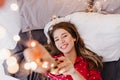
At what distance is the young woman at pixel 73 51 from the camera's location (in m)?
0.94

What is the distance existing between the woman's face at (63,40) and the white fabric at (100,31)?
5cm

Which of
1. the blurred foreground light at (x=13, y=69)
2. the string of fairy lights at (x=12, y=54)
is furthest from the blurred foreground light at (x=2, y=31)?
the blurred foreground light at (x=13, y=69)

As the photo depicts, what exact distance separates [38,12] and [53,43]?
5.6 inches

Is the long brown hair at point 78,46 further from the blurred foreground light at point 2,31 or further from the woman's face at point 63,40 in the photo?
the blurred foreground light at point 2,31

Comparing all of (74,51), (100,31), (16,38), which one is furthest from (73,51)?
(16,38)

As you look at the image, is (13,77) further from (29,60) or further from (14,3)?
(14,3)

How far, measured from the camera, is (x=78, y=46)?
0.98 metres

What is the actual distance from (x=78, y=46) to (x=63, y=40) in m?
0.08

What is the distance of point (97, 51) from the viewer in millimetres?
962

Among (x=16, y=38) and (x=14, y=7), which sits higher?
(x=14, y=7)

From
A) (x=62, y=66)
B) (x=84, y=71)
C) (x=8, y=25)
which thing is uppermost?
(x=8, y=25)

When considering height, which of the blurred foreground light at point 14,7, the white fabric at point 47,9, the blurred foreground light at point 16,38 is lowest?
the blurred foreground light at point 16,38

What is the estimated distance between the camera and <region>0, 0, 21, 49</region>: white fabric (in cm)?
97

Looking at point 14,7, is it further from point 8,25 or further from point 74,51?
point 74,51
